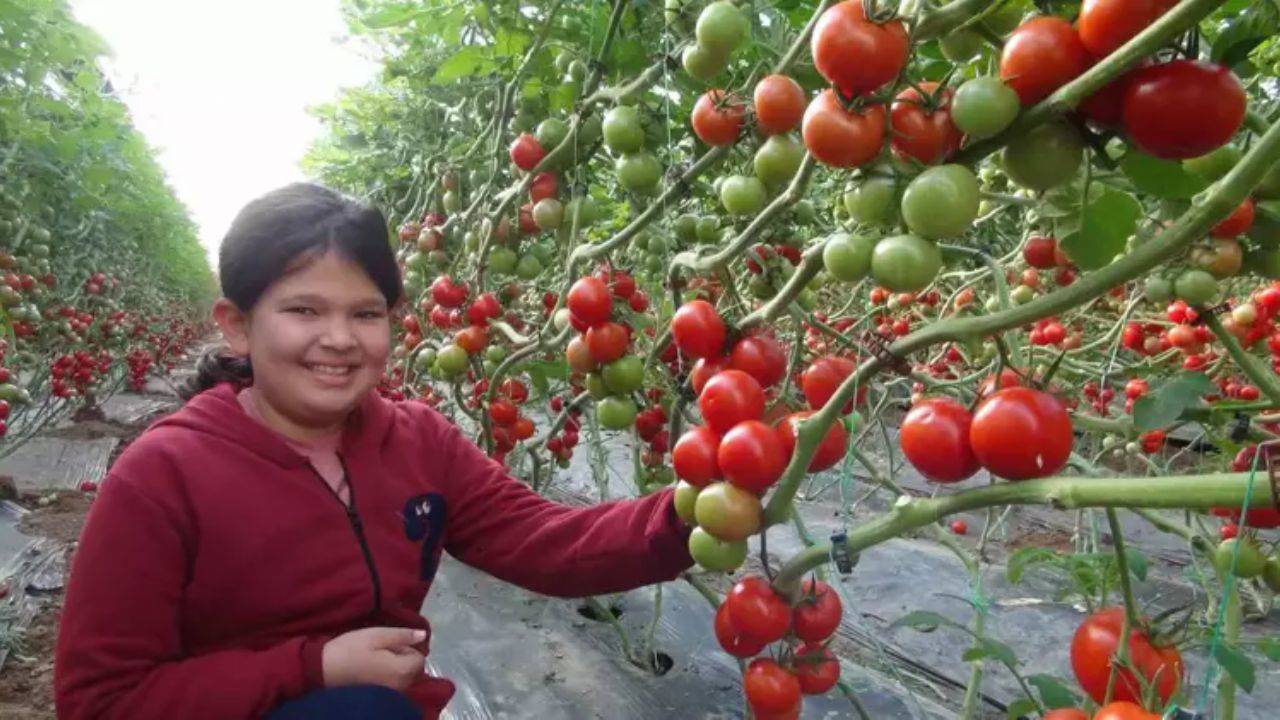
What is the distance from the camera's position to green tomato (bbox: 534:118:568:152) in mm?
1461

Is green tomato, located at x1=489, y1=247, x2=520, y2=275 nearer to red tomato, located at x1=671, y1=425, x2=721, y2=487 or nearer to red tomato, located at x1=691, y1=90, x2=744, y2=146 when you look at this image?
red tomato, located at x1=691, y1=90, x2=744, y2=146

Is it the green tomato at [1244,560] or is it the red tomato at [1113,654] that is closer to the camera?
Answer: the red tomato at [1113,654]

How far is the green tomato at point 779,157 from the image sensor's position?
32.5 inches

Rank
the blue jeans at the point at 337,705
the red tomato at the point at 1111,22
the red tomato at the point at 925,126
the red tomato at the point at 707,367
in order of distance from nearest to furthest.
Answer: the red tomato at the point at 1111,22, the red tomato at the point at 925,126, the red tomato at the point at 707,367, the blue jeans at the point at 337,705

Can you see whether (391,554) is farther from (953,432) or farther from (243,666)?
(953,432)

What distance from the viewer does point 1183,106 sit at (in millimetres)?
438

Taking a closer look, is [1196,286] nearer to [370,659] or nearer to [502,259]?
[370,659]

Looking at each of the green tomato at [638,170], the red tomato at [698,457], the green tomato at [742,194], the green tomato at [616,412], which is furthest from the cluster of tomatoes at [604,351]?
the red tomato at [698,457]

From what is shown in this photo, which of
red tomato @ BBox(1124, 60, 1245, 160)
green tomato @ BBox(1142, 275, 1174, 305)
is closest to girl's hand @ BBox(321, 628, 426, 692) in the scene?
red tomato @ BBox(1124, 60, 1245, 160)

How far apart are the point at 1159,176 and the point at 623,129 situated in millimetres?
734

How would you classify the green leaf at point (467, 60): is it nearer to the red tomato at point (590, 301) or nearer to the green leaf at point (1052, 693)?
the red tomato at point (590, 301)

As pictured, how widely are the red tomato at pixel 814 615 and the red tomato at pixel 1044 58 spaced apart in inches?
22.1

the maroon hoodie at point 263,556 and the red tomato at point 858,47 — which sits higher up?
the red tomato at point 858,47

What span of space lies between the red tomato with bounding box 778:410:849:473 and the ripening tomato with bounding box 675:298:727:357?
12cm
